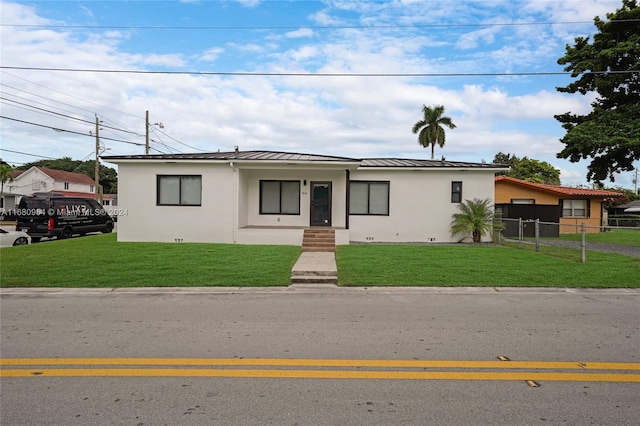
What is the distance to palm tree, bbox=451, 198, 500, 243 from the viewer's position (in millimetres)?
17031

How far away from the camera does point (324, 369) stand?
4227mm

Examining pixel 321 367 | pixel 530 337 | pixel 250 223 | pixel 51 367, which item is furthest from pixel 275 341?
pixel 250 223

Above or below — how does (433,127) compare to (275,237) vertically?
above

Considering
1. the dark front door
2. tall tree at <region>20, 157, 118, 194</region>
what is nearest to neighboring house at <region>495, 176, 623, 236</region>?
the dark front door

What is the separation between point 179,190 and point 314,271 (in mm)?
9204

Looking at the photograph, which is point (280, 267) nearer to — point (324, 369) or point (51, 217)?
point (324, 369)

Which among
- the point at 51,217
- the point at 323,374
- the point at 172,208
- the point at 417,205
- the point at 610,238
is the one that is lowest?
the point at 323,374

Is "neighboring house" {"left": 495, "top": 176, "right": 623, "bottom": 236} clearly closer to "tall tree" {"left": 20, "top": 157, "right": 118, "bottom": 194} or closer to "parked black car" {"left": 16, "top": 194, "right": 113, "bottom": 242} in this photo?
"parked black car" {"left": 16, "top": 194, "right": 113, "bottom": 242}

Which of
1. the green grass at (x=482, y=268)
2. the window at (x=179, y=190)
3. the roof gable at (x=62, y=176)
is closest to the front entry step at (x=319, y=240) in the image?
the green grass at (x=482, y=268)

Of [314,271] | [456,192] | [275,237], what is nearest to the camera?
[314,271]

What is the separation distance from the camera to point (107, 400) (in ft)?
11.7

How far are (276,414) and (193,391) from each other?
0.87 metres

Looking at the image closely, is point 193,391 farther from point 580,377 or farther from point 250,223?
point 250,223

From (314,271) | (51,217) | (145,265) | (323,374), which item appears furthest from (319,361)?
(51,217)
